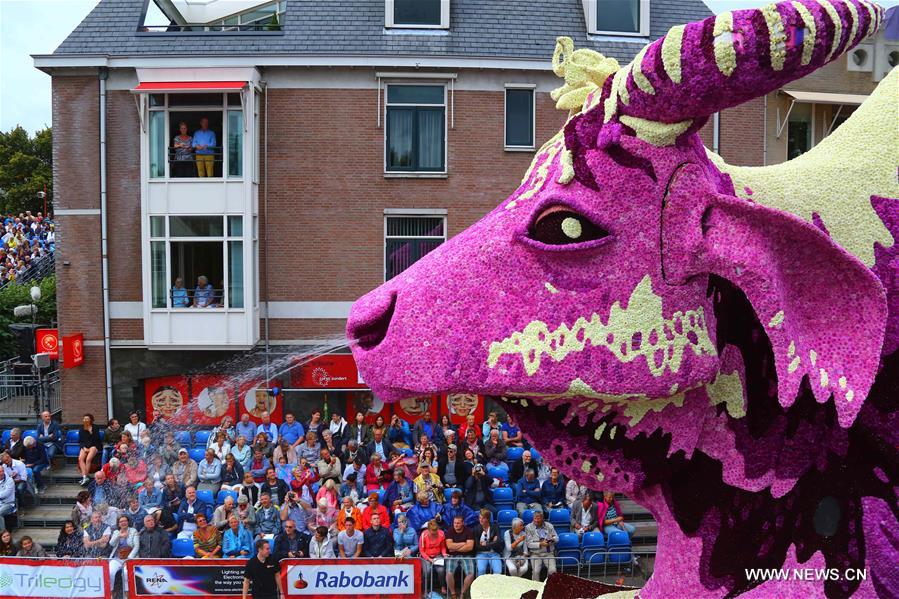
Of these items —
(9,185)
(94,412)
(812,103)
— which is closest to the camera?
(812,103)

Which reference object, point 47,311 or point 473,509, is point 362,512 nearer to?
point 473,509

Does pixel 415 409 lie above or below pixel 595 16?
below

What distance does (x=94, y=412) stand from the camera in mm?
16578

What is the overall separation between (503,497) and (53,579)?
17.8ft

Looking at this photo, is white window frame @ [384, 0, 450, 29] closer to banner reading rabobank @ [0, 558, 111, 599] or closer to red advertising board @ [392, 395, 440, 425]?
red advertising board @ [392, 395, 440, 425]

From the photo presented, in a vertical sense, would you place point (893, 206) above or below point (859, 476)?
above

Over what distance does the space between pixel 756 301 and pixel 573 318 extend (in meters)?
0.51

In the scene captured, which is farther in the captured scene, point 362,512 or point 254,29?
point 254,29

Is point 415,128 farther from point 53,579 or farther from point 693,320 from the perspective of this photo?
point 693,320

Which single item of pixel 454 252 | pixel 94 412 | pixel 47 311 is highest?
pixel 454 252

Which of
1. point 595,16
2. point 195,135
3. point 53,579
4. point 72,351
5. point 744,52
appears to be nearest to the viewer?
point 744,52

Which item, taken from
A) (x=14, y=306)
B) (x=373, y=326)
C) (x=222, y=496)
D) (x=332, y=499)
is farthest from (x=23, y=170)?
(x=373, y=326)

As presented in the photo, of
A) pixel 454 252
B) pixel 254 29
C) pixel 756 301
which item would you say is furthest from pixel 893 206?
pixel 254 29

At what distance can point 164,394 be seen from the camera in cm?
1673
